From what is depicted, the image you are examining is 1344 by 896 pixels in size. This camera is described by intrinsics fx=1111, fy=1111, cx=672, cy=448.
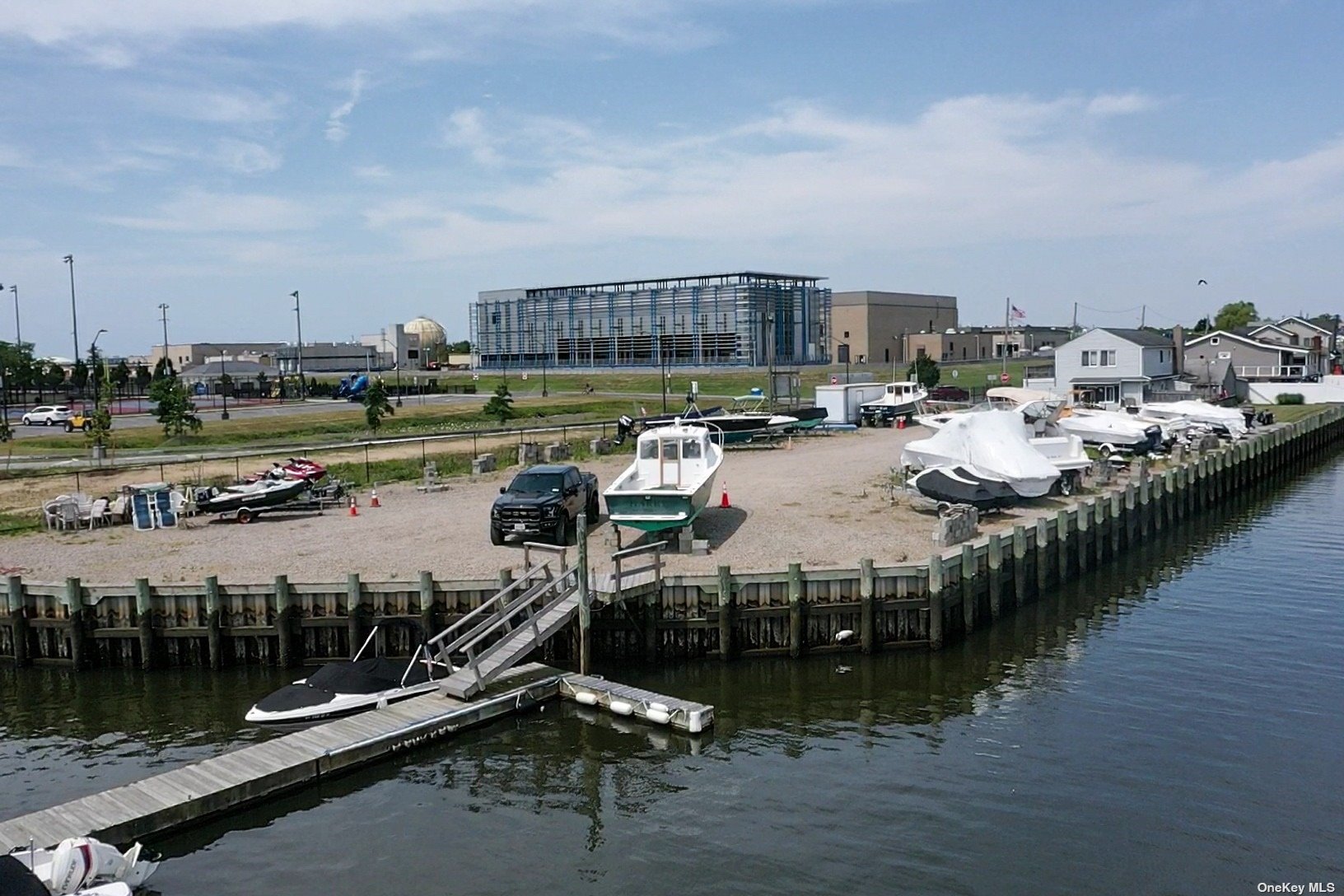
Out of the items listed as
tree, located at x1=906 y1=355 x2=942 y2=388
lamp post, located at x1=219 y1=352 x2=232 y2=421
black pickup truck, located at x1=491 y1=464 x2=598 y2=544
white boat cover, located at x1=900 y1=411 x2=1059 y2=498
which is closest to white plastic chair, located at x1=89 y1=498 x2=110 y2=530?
black pickup truck, located at x1=491 y1=464 x2=598 y2=544

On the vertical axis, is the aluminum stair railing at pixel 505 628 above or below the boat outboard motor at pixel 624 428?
below

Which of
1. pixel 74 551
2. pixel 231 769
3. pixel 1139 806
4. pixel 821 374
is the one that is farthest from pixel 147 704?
pixel 821 374

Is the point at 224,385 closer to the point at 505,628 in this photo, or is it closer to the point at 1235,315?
the point at 505,628

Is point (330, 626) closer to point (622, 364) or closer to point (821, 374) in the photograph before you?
point (821, 374)

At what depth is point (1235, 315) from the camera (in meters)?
174

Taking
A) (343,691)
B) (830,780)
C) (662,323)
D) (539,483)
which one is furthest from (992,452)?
(662,323)

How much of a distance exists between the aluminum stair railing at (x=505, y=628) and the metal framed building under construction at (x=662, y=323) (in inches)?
3719

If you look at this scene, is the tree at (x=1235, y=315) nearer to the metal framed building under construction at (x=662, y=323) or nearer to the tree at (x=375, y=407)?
the metal framed building under construction at (x=662, y=323)

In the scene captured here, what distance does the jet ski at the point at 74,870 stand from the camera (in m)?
12.0

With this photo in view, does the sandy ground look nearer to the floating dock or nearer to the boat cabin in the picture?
the boat cabin

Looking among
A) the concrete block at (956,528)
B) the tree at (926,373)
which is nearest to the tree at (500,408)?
the tree at (926,373)

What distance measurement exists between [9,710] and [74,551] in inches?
328

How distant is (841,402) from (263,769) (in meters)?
47.9

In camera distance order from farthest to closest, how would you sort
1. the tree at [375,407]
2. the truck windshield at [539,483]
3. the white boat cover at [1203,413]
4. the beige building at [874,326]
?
1. the beige building at [874,326]
2. the tree at [375,407]
3. the white boat cover at [1203,413]
4. the truck windshield at [539,483]
